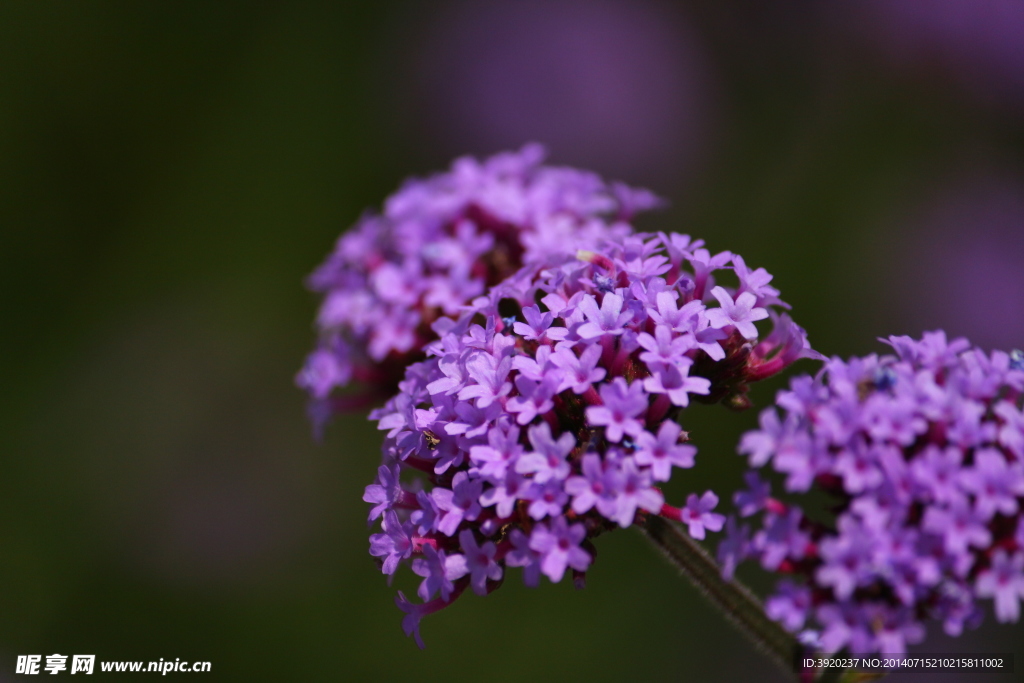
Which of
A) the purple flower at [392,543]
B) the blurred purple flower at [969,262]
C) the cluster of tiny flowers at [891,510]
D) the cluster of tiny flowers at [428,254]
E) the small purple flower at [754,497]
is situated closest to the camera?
the cluster of tiny flowers at [891,510]

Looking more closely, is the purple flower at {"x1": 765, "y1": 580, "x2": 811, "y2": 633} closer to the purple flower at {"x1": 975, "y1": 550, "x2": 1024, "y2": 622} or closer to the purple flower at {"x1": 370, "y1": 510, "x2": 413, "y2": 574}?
the purple flower at {"x1": 975, "y1": 550, "x2": 1024, "y2": 622}

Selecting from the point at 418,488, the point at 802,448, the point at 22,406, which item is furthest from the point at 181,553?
the point at 802,448

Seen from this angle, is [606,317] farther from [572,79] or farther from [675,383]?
[572,79]

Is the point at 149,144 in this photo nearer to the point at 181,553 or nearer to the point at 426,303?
the point at 181,553

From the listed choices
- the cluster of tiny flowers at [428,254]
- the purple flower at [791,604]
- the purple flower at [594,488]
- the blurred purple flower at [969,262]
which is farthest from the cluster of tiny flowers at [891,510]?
the blurred purple flower at [969,262]

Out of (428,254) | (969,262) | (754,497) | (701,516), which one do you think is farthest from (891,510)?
(969,262)

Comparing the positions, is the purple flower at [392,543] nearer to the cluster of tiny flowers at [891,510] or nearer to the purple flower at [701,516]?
the purple flower at [701,516]
